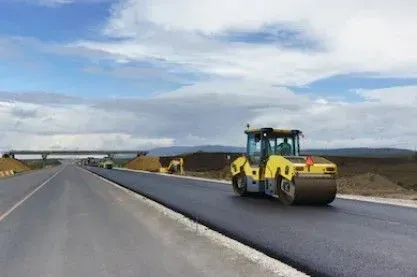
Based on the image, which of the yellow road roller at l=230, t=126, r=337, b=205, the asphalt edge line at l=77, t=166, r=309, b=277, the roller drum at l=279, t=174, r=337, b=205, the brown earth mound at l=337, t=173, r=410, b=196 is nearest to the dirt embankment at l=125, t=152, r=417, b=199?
the brown earth mound at l=337, t=173, r=410, b=196

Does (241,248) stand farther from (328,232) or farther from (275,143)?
(275,143)

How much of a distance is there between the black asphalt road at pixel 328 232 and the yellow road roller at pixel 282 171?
2.04 feet

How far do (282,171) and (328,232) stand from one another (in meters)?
7.62

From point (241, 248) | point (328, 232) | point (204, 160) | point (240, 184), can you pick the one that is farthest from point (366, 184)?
point (204, 160)

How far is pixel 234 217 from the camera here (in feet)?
58.1

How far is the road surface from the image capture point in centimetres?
935

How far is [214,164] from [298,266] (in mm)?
81310

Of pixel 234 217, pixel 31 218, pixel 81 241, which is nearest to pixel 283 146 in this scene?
pixel 234 217

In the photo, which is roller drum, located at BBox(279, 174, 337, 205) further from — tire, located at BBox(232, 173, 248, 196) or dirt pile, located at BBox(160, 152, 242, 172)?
dirt pile, located at BBox(160, 152, 242, 172)

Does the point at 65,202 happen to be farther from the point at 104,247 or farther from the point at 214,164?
the point at 214,164

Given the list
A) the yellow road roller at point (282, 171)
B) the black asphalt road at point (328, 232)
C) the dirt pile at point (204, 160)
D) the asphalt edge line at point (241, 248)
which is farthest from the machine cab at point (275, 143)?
the dirt pile at point (204, 160)

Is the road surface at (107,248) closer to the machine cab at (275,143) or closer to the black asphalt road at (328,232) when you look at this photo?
the black asphalt road at (328,232)

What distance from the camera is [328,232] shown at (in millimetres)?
13625

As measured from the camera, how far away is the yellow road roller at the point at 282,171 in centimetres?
2028
